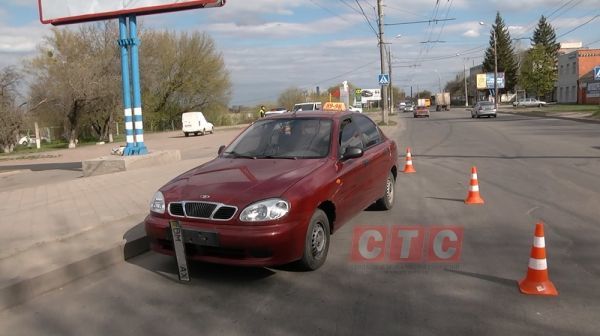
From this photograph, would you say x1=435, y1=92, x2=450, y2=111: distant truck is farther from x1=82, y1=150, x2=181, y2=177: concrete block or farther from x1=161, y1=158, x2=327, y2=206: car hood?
x1=161, y1=158, x2=327, y2=206: car hood

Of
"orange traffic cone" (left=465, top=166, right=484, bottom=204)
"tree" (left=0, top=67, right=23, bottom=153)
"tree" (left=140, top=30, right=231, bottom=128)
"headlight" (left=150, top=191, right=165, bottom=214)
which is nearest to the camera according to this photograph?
"headlight" (left=150, top=191, right=165, bottom=214)

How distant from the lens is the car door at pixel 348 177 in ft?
18.9

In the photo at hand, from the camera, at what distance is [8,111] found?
33375 mm

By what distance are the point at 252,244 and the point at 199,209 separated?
631 millimetres

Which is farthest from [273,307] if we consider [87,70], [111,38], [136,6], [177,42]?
[177,42]

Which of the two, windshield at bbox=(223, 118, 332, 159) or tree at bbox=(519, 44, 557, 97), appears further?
tree at bbox=(519, 44, 557, 97)

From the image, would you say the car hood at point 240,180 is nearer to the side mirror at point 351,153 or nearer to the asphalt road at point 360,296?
the side mirror at point 351,153

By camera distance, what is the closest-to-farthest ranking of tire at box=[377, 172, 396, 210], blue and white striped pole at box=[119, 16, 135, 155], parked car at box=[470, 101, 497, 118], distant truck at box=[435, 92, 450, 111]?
tire at box=[377, 172, 396, 210] < blue and white striped pole at box=[119, 16, 135, 155] < parked car at box=[470, 101, 497, 118] < distant truck at box=[435, 92, 450, 111]

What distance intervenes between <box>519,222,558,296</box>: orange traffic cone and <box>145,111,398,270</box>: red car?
1.91 m

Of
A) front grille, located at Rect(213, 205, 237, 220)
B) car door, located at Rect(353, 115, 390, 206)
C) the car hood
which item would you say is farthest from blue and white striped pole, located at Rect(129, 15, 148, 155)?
front grille, located at Rect(213, 205, 237, 220)

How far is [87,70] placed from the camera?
112 ft

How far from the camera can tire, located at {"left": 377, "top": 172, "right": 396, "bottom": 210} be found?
305 inches

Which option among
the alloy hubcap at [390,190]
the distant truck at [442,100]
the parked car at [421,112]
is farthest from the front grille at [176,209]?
the distant truck at [442,100]

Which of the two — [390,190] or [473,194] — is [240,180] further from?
[473,194]
